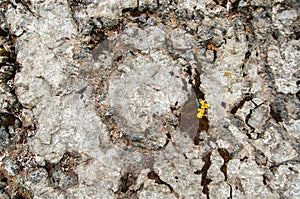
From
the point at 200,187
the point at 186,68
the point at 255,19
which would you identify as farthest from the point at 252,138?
the point at 255,19

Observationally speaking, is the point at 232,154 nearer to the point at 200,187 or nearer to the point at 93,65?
the point at 200,187

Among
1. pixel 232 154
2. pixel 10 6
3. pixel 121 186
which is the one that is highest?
pixel 10 6

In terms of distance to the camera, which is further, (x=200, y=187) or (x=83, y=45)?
(x=83, y=45)

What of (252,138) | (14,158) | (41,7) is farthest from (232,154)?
(41,7)

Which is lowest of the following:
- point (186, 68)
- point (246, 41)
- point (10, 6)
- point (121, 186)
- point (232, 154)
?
point (121, 186)

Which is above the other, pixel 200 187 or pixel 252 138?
pixel 252 138

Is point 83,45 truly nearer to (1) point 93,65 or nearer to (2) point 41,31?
(1) point 93,65
